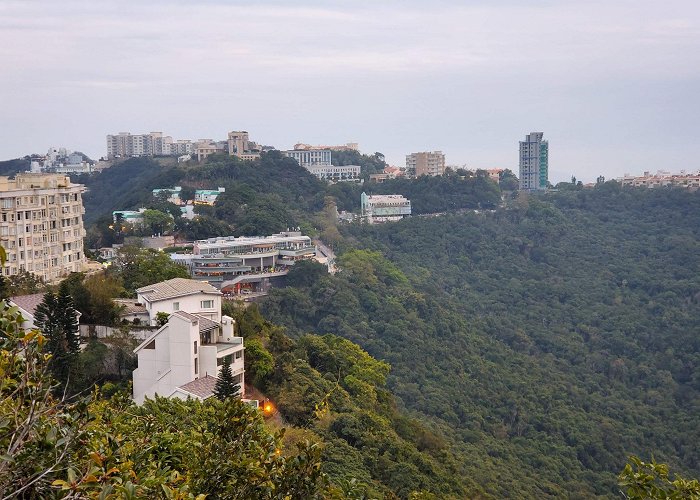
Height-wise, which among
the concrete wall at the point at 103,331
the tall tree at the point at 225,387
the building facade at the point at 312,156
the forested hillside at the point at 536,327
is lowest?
the forested hillside at the point at 536,327

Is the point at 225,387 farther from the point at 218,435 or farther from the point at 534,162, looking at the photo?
the point at 534,162

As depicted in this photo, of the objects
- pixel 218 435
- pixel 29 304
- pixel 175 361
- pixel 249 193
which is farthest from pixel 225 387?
pixel 249 193

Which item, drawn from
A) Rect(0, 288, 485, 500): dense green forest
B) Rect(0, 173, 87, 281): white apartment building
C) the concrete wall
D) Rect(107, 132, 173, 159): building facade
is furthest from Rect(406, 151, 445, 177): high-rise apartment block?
the concrete wall

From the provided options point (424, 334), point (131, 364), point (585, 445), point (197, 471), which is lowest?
point (585, 445)

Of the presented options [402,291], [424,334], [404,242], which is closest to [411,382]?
[424,334]

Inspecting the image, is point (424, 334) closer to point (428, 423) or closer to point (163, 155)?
point (428, 423)

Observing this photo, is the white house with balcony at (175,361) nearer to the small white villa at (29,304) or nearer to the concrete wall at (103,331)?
the concrete wall at (103,331)

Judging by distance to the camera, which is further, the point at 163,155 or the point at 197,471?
the point at 163,155

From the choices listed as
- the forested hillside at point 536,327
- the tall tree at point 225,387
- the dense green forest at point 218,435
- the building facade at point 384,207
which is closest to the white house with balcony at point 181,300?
the dense green forest at point 218,435
